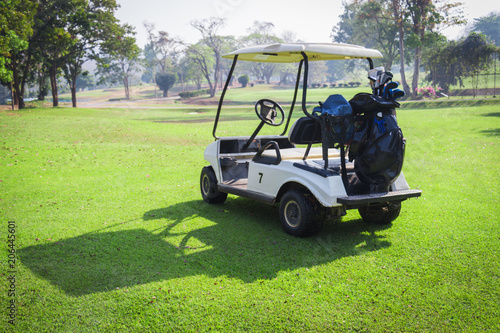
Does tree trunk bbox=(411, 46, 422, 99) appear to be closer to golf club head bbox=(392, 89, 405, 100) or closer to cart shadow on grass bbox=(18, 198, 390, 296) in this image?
cart shadow on grass bbox=(18, 198, 390, 296)

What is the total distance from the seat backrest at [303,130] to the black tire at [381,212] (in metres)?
1.27

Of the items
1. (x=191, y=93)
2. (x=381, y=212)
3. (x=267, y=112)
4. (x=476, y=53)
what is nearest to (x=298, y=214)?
(x=381, y=212)

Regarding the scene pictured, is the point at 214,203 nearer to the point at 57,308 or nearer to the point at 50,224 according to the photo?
the point at 50,224

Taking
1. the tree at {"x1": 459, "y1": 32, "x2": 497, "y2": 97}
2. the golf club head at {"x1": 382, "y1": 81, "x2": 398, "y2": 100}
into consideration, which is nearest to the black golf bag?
the golf club head at {"x1": 382, "y1": 81, "x2": 398, "y2": 100}

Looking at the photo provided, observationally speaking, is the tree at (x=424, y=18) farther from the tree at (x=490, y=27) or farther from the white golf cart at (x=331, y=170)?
the tree at (x=490, y=27)

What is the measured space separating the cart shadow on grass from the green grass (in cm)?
2

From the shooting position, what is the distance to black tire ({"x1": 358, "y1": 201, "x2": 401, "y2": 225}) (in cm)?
559

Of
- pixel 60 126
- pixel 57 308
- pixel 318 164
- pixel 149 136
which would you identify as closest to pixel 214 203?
pixel 318 164

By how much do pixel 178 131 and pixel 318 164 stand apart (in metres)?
12.7

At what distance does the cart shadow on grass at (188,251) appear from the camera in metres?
4.32

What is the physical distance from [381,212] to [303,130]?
1.68m

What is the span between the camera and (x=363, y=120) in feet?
16.7

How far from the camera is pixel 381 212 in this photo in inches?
227

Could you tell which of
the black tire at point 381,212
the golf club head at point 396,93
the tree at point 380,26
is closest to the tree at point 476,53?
the tree at point 380,26
